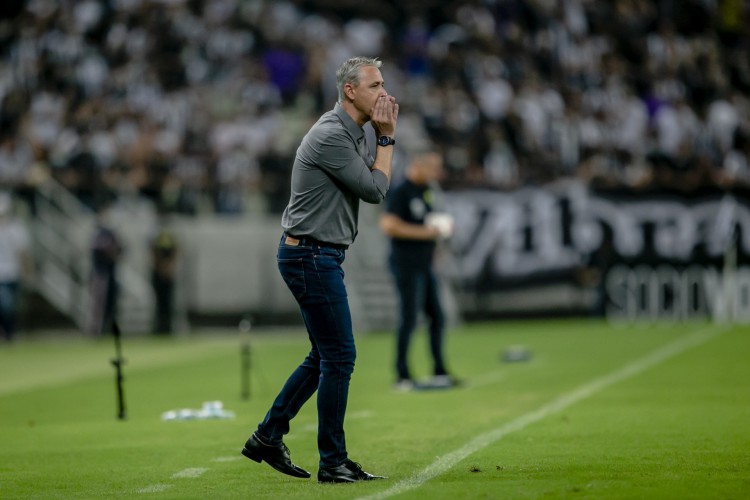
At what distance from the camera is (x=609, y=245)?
81.6ft

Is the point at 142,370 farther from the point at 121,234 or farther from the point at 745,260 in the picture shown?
the point at 745,260

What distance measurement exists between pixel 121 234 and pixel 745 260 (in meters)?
11.1

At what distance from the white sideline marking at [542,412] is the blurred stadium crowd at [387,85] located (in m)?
7.16

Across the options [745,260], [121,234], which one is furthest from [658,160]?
[121,234]

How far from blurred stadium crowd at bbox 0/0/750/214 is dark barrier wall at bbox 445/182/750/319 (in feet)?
1.14

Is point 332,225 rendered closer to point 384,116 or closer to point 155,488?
point 384,116

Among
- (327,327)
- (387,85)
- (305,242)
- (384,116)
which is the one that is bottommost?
(327,327)

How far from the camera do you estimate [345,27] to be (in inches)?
1158

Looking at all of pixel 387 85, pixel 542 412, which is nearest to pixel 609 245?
pixel 387 85

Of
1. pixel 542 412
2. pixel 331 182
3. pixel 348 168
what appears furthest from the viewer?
pixel 542 412

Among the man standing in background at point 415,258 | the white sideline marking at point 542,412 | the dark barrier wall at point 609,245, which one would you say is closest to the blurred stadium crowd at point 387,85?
the dark barrier wall at point 609,245

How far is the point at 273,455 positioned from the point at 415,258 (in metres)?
6.34

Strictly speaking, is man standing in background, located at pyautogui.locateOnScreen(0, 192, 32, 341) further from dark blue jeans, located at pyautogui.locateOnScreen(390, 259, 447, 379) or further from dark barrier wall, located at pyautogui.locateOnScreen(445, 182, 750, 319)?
dark blue jeans, located at pyautogui.locateOnScreen(390, 259, 447, 379)

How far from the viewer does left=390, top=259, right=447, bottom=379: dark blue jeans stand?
13.8 m
